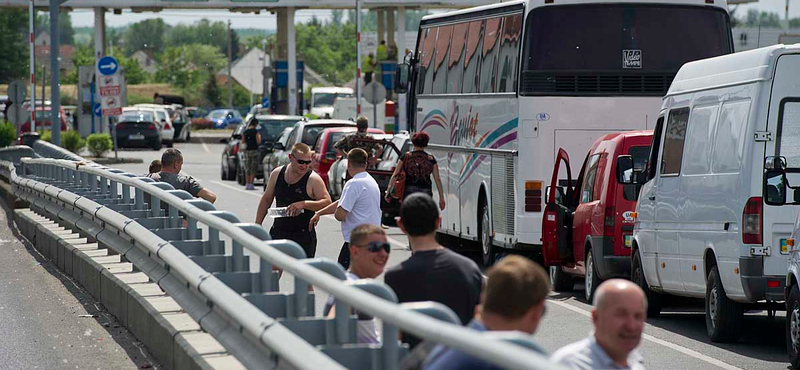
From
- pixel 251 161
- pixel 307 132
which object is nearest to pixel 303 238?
pixel 307 132

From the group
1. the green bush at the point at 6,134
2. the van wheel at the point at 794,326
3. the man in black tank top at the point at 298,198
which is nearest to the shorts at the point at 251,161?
the green bush at the point at 6,134

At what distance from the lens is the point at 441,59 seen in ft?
68.5

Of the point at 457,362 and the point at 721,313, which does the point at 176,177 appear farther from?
the point at 457,362

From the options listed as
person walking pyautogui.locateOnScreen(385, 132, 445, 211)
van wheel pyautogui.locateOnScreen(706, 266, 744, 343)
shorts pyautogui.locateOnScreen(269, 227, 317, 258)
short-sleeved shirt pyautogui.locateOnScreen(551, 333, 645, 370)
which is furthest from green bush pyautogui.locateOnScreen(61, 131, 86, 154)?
short-sleeved shirt pyautogui.locateOnScreen(551, 333, 645, 370)

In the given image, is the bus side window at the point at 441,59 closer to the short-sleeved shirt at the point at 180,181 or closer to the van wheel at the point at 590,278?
the van wheel at the point at 590,278

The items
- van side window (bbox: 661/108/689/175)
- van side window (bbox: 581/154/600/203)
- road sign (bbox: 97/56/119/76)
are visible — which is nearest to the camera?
van side window (bbox: 661/108/689/175)

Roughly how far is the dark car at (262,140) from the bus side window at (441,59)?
13.3 m

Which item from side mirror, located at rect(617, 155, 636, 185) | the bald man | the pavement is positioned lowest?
the pavement

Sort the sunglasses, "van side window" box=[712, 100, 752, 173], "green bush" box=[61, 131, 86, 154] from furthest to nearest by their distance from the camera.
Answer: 1. "green bush" box=[61, 131, 86, 154]
2. "van side window" box=[712, 100, 752, 173]
3. the sunglasses

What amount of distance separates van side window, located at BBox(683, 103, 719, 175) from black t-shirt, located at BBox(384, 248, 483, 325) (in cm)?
582

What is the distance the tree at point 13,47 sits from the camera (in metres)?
126

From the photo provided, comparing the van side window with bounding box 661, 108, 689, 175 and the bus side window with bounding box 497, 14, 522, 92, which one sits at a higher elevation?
the bus side window with bounding box 497, 14, 522, 92

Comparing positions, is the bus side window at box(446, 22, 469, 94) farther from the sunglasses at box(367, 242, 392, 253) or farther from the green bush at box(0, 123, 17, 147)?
the green bush at box(0, 123, 17, 147)

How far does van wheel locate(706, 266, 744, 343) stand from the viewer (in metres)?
11.6
